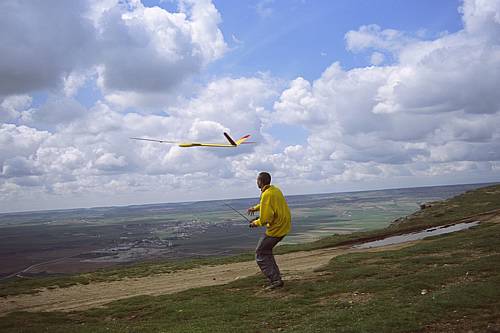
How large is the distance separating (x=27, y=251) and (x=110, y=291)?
123387 mm

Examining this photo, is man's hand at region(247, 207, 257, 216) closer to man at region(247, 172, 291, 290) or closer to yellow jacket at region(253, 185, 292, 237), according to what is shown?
man at region(247, 172, 291, 290)

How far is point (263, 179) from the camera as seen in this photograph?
12.7 metres

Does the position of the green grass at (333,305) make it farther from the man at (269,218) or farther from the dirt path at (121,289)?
the dirt path at (121,289)

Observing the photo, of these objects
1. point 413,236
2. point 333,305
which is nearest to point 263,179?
point 333,305

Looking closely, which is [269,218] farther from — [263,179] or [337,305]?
[337,305]

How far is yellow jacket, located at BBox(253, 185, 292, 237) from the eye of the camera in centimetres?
1216

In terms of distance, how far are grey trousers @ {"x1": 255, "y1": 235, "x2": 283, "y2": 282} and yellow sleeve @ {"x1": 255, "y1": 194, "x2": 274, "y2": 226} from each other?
23.5 inches

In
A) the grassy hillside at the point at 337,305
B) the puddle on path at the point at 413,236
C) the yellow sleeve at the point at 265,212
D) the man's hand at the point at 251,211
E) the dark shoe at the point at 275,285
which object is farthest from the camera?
the puddle on path at the point at 413,236

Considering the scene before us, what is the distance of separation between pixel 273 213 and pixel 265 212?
239mm

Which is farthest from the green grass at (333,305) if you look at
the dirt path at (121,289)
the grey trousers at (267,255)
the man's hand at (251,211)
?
the man's hand at (251,211)

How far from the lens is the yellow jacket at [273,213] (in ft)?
39.9

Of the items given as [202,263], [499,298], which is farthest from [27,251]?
[499,298]

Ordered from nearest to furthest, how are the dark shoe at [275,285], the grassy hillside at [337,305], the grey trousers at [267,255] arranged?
the grassy hillside at [337,305] < the grey trousers at [267,255] < the dark shoe at [275,285]

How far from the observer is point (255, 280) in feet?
49.7
